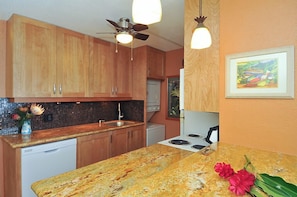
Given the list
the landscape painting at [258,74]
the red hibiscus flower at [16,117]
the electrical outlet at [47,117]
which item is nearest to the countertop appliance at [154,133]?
the electrical outlet at [47,117]

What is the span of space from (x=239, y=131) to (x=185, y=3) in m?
1.32

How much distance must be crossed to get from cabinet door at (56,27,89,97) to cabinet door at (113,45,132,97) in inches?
25.9

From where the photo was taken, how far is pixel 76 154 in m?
2.31

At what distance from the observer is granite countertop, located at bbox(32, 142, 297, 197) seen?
774 millimetres

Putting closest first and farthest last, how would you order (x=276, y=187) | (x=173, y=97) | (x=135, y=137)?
1. (x=276, y=187)
2. (x=135, y=137)
3. (x=173, y=97)

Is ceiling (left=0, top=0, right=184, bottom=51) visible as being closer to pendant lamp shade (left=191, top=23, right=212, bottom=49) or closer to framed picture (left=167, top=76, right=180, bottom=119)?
pendant lamp shade (left=191, top=23, right=212, bottom=49)

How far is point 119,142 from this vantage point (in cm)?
291

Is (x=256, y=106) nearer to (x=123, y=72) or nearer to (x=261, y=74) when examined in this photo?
(x=261, y=74)

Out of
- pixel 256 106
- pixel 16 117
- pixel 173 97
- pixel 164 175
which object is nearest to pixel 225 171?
pixel 164 175

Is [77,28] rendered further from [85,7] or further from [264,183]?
[264,183]

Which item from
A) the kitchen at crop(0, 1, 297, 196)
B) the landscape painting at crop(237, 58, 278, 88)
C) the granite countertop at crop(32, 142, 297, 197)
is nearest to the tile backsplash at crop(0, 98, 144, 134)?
the granite countertop at crop(32, 142, 297, 197)

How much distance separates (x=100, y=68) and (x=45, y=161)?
164cm

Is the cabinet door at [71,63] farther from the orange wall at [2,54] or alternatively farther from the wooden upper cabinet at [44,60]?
the orange wall at [2,54]

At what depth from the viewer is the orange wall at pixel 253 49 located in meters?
1.17
